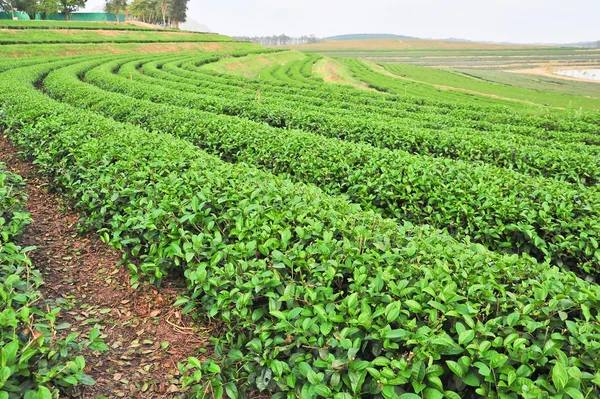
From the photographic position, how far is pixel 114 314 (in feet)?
11.9

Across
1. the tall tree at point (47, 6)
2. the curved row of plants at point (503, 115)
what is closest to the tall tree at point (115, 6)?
the tall tree at point (47, 6)

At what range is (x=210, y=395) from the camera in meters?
2.63

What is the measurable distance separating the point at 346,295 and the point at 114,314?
2.38m

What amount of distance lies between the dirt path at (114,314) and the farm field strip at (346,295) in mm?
300

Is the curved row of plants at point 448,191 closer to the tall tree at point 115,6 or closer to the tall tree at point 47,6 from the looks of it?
the tall tree at point 47,6

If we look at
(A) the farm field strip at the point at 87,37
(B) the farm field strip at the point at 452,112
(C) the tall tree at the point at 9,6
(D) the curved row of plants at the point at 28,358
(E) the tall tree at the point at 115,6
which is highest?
(E) the tall tree at the point at 115,6

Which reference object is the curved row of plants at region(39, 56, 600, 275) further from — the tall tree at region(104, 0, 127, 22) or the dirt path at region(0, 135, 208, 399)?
the tall tree at region(104, 0, 127, 22)

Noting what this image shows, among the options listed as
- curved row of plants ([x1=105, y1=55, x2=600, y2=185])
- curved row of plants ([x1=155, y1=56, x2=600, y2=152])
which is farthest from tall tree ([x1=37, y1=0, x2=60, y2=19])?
curved row of plants ([x1=105, y1=55, x2=600, y2=185])

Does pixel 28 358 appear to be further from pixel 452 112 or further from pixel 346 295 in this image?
pixel 452 112

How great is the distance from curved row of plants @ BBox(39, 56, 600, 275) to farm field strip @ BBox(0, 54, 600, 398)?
1.64m

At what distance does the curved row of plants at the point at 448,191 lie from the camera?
14.5ft

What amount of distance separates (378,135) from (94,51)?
4406cm

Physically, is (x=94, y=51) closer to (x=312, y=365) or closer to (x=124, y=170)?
(x=124, y=170)

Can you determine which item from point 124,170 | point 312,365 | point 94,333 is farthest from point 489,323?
point 124,170
